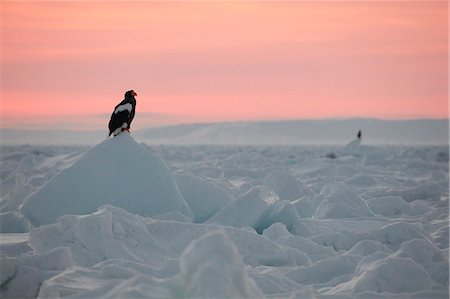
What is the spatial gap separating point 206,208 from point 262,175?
983cm

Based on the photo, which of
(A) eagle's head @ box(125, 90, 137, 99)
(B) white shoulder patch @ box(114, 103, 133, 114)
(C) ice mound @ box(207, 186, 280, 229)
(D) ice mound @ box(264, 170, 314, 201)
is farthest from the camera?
(D) ice mound @ box(264, 170, 314, 201)

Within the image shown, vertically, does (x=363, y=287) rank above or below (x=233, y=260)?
below

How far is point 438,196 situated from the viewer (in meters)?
14.4

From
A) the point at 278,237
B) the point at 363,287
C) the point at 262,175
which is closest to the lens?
the point at 363,287

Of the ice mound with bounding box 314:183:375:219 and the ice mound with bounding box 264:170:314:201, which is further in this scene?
the ice mound with bounding box 264:170:314:201

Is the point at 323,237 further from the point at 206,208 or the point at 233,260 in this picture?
the point at 233,260

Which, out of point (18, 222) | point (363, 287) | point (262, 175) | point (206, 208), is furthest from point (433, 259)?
point (262, 175)

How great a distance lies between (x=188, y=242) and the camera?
6.78 m

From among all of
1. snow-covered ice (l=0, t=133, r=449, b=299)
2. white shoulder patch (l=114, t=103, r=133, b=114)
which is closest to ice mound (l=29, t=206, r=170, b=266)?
snow-covered ice (l=0, t=133, r=449, b=299)

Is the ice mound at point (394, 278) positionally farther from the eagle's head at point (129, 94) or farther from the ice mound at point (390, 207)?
the ice mound at point (390, 207)

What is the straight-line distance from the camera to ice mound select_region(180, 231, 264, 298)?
12.7 feet

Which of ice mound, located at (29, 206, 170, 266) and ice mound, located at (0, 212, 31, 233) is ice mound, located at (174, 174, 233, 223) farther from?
ice mound, located at (29, 206, 170, 266)

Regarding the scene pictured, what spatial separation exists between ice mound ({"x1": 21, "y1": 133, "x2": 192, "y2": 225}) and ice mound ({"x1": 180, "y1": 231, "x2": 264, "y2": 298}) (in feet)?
13.2

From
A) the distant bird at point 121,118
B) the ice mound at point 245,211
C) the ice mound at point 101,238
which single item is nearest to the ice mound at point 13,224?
the distant bird at point 121,118
